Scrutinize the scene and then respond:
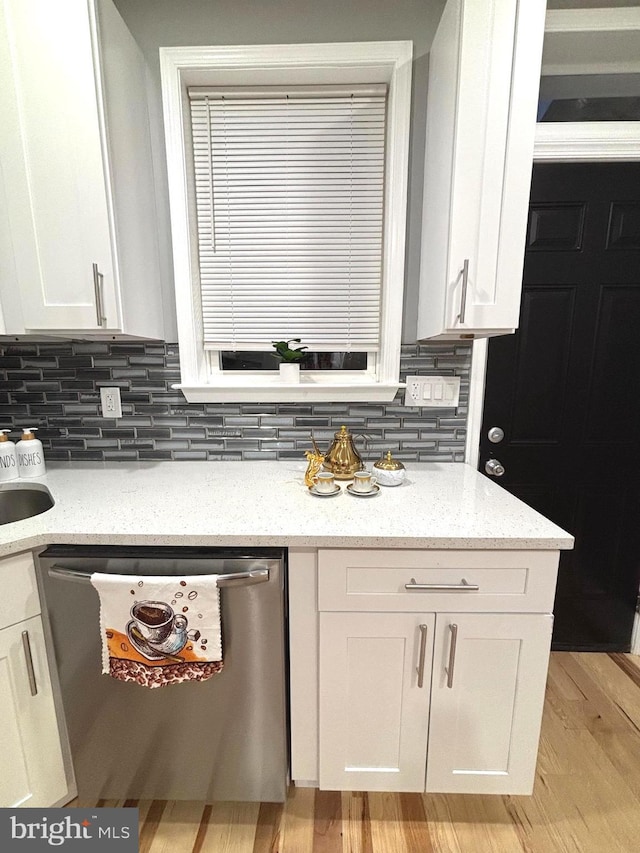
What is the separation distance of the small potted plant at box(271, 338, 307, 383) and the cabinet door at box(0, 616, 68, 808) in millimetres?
1067

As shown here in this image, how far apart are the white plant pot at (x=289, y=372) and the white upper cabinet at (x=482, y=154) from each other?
54 centimetres

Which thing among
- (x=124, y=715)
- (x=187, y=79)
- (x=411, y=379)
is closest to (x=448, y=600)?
(x=411, y=379)

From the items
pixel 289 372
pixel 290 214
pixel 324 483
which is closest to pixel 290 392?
pixel 289 372

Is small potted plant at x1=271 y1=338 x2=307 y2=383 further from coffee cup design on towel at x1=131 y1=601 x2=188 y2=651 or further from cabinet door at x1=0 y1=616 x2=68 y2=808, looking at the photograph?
cabinet door at x1=0 y1=616 x2=68 y2=808

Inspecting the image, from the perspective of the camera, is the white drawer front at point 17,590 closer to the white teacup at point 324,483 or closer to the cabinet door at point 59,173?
the cabinet door at point 59,173

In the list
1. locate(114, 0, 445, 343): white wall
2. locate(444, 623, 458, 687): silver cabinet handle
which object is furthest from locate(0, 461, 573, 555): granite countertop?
locate(114, 0, 445, 343): white wall

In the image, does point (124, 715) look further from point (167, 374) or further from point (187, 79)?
point (187, 79)

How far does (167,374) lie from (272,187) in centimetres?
82

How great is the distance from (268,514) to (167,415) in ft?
2.43

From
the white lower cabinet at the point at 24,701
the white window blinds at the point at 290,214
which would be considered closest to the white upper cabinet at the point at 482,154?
the white window blinds at the point at 290,214

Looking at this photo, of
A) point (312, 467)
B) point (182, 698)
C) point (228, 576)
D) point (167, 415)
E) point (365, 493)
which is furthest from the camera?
point (167, 415)

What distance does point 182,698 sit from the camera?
1050mm

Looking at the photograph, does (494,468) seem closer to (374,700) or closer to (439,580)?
(439,580)

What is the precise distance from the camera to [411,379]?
4.91 feet
